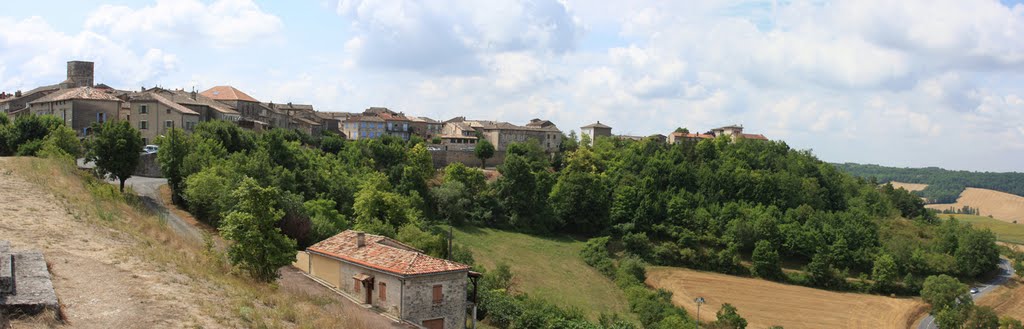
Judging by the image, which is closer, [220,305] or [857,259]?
[220,305]

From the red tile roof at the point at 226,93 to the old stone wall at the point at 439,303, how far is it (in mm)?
57229

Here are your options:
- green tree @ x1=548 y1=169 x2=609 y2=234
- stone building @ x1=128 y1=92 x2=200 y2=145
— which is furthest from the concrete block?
green tree @ x1=548 y1=169 x2=609 y2=234

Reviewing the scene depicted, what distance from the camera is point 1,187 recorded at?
25859mm

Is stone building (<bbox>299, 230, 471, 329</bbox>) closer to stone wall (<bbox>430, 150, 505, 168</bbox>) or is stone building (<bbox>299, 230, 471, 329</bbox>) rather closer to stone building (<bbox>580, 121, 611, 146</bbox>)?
stone wall (<bbox>430, 150, 505, 168</bbox>)

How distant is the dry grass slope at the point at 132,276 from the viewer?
46.1 ft

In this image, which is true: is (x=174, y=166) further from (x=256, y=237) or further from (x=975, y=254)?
(x=975, y=254)

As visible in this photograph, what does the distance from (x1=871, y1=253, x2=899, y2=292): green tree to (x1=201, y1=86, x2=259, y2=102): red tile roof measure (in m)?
65.8

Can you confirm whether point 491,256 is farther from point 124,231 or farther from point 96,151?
point 124,231

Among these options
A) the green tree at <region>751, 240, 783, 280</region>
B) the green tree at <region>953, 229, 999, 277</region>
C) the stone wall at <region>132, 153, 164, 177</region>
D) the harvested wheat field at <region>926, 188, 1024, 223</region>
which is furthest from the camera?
the harvested wheat field at <region>926, 188, 1024, 223</region>

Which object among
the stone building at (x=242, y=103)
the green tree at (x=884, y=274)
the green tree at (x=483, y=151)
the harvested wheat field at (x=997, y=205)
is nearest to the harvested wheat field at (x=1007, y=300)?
the green tree at (x=884, y=274)

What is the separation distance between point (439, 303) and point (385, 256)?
3.06m

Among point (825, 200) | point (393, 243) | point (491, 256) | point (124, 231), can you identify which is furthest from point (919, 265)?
point (124, 231)

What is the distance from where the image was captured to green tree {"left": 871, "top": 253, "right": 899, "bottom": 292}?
200 feet

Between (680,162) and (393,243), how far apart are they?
59.2m
